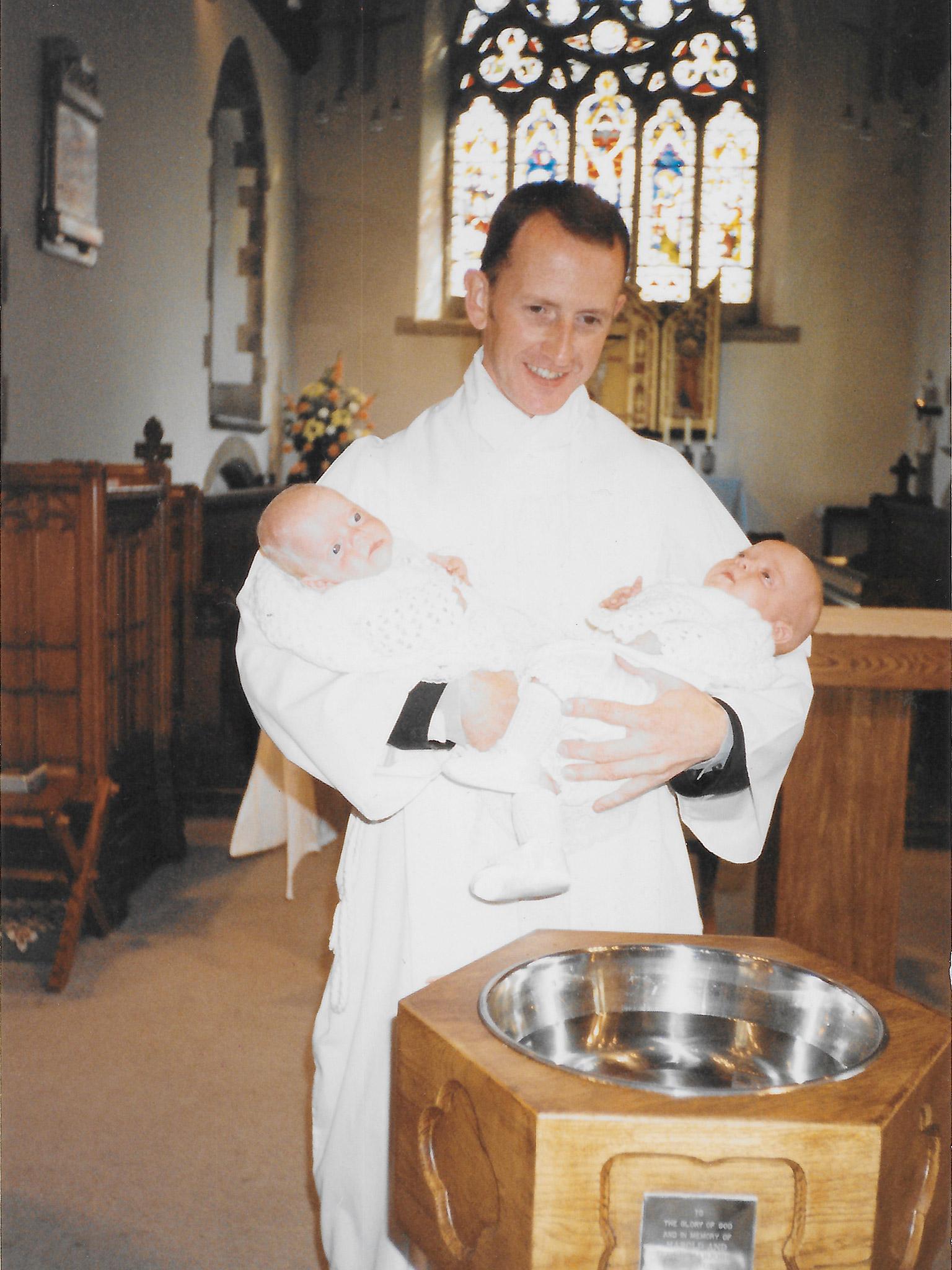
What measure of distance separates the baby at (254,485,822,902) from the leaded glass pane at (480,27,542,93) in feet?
29.6

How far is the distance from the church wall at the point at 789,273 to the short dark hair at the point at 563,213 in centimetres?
827

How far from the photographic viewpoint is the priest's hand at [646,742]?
4.18 ft

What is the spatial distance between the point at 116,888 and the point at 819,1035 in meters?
3.50

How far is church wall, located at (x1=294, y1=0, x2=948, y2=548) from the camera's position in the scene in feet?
32.3

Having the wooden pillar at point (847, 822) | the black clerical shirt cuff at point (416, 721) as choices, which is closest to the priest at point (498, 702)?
the black clerical shirt cuff at point (416, 721)

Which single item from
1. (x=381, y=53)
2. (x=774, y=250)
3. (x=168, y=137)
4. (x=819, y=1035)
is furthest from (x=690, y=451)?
(x=819, y=1035)

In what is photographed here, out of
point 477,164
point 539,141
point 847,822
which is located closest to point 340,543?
point 847,822

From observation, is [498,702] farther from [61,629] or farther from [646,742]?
[61,629]

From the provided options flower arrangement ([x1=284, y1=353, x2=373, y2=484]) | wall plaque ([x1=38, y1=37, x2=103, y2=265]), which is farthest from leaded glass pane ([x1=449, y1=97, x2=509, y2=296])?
wall plaque ([x1=38, y1=37, x2=103, y2=265])

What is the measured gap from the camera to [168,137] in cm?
648

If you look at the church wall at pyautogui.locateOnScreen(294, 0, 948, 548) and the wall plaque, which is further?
the church wall at pyautogui.locateOnScreen(294, 0, 948, 548)

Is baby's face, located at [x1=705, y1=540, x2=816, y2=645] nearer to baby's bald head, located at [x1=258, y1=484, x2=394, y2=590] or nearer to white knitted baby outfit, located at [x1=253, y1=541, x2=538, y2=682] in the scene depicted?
white knitted baby outfit, located at [x1=253, y1=541, x2=538, y2=682]

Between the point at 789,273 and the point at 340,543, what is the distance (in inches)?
385

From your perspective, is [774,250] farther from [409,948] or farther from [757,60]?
[409,948]
